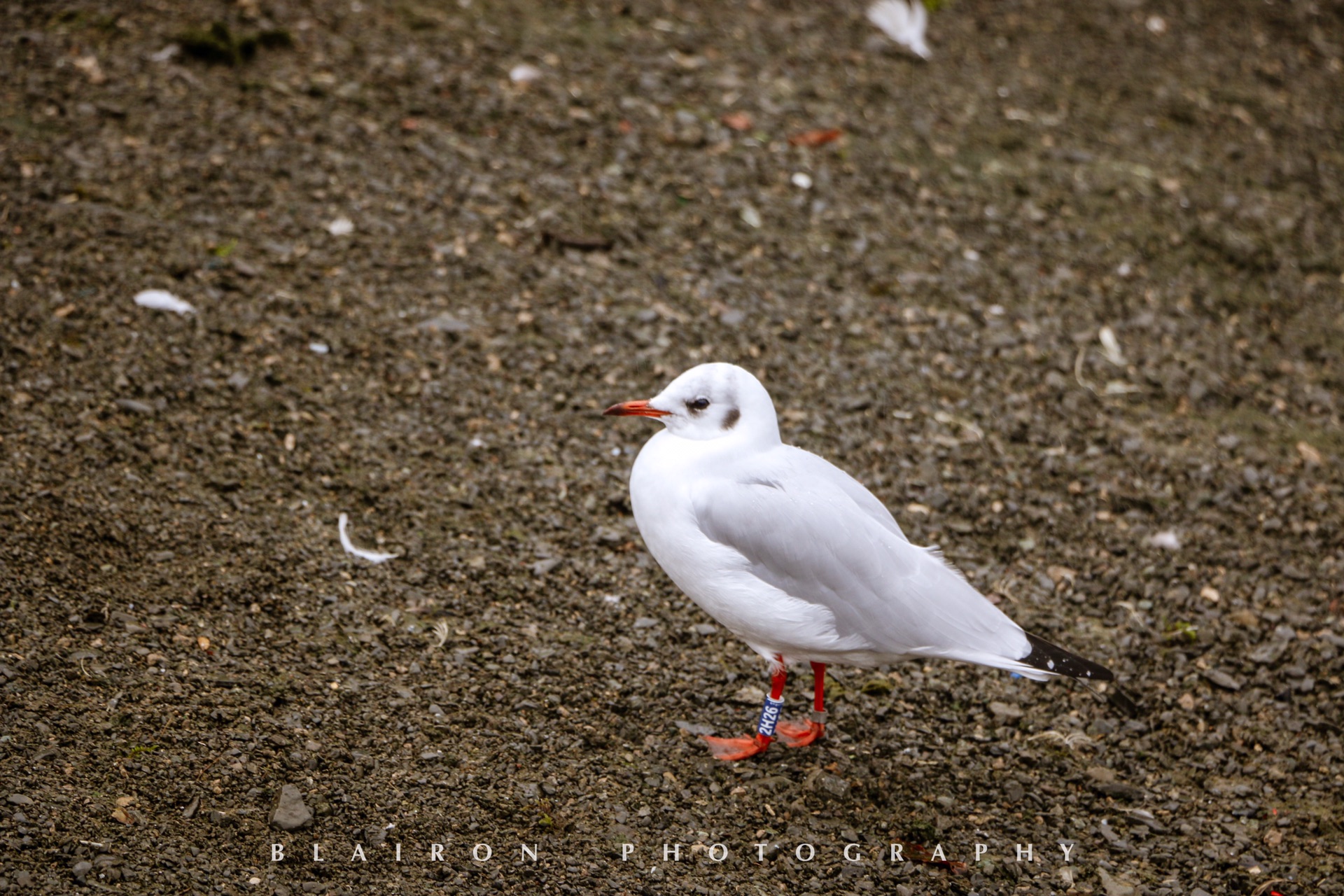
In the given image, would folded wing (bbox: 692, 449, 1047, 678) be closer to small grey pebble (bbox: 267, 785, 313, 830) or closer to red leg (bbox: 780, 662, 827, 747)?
red leg (bbox: 780, 662, 827, 747)

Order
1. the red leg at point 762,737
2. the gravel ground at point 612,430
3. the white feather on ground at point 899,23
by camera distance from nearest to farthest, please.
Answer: the gravel ground at point 612,430, the red leg at point 762,737, the white feather on ground at point 899,23

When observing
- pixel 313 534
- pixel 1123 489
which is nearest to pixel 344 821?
pixel 313 534

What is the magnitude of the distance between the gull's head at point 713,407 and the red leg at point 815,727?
0.82 meters

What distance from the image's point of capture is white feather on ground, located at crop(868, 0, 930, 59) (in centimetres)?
697

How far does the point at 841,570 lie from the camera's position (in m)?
3.30

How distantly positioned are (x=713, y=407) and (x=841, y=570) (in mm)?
598

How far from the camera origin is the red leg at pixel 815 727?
3639mm

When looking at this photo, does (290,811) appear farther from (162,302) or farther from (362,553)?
(162,302)

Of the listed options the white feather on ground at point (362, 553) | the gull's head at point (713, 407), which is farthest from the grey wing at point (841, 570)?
the white feather on ground at point (362, 553)

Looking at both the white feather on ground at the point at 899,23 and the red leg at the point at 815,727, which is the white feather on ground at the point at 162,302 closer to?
the red leg at the point at 815,727

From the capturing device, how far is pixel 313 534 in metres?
3.95

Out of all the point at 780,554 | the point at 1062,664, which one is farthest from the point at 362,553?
the point at 1062,664

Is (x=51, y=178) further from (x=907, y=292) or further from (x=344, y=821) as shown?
(x=907, y=292)

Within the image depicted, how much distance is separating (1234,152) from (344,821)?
20.4 feet
